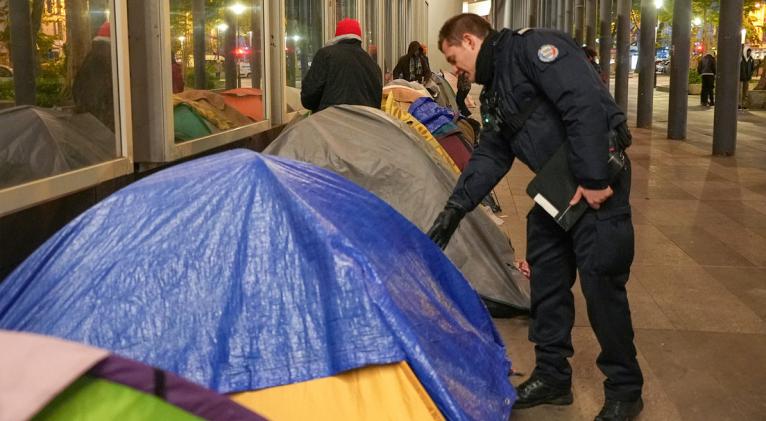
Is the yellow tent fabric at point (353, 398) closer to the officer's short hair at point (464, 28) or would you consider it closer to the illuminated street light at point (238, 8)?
the officer's short hair at point (464, 28)

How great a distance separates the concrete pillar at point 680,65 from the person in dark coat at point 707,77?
10.2m

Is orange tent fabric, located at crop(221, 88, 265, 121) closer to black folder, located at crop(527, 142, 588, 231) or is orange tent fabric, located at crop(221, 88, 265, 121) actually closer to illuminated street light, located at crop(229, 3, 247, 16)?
illuminated street light, located at crop(229, 3, 247, 16)

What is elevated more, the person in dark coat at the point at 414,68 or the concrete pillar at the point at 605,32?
the concrete pillar at the point at 605,32

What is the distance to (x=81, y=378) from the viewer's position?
1.70m

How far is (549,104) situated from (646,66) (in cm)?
1717

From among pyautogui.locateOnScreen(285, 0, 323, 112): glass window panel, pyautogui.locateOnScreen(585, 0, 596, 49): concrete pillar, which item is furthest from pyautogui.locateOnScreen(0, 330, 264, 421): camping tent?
pyautogui.locateOnScreen(585, 0, 596, 49): concrete pillar

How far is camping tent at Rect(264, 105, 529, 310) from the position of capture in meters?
5.29

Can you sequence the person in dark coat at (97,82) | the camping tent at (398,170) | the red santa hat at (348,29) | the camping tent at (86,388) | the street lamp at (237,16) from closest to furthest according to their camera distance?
the camping tent at (86,388) → the person in dark coat at (97,82) → the camping tent at (398,170) → the street lamp at (237,16) → the red santa hat at (348,29)

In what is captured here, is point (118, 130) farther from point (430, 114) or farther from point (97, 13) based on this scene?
point (430, 114)

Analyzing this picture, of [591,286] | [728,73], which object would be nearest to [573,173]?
[591,286]

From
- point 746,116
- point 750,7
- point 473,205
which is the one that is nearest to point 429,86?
point 473,205

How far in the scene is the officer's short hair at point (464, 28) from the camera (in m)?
3.96

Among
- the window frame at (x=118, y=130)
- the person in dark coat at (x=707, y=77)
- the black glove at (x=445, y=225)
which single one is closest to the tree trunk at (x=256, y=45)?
the window frame at (x=118, y=130)

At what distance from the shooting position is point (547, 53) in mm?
3709
